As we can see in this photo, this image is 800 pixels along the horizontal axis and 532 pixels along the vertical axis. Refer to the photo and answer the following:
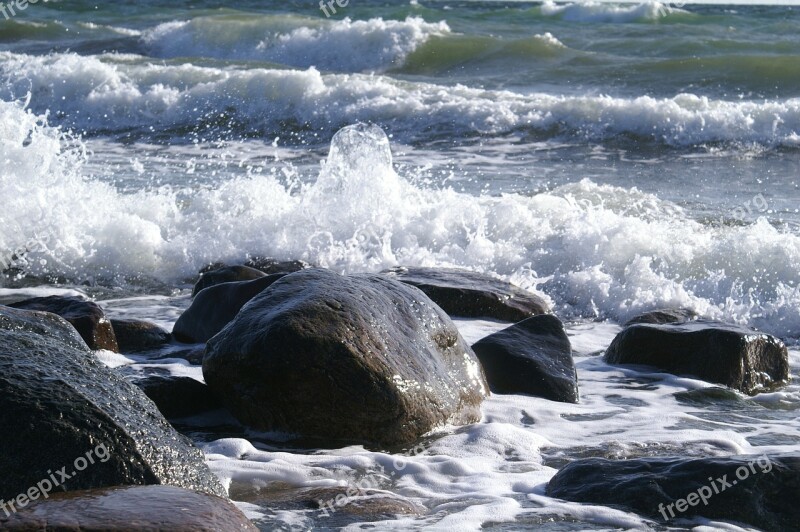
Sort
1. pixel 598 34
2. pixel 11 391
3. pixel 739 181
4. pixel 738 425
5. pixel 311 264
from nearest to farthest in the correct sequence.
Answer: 1. pixel 11 391
2. pixel 738 425
3. pixel 311 264
4. pixel 739 181
5. pixel 598 34

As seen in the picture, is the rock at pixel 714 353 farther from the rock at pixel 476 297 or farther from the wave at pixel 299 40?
the wave at pixel 299 40

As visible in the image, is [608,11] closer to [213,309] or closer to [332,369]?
[213,309]

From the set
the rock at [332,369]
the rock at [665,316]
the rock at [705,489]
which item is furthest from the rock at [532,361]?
the rock at [705,489]

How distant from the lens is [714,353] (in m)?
5.00

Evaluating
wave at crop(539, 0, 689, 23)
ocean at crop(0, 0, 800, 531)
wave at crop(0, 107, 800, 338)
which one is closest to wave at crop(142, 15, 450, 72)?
ocean at crop(0, 0, 800, 531)

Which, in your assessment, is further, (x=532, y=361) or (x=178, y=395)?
(x=532, y=361)

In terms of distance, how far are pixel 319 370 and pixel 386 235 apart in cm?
364

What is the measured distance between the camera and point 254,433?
158 inches

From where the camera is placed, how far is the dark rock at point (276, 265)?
6.64 m

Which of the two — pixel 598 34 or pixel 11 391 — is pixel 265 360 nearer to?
pixel 11 391

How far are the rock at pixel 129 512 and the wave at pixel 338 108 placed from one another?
9.73 metres

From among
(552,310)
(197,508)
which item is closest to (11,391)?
(197,508)

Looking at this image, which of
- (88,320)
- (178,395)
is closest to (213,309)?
(88,320)

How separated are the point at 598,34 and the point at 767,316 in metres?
15.0
